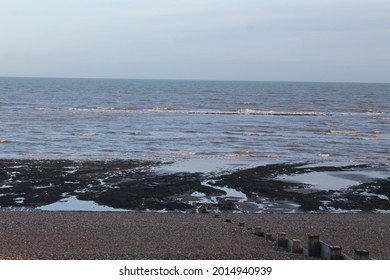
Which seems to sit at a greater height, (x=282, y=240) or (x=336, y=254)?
(x=336, y=254)

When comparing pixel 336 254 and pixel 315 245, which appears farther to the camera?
pixel 315 245

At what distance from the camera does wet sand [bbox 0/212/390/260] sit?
11062mm

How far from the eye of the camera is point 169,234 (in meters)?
14.1

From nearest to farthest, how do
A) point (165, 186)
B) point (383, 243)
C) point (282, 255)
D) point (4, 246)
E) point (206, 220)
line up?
point (282, 255), point (4, 246), point (383, 243), point (206, 220), point (165, 186)

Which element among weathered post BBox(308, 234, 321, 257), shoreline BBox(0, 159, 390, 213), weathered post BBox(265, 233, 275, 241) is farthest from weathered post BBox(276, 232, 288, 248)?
shoreline BBox(0, 159, 390, 213)

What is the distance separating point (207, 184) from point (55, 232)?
10.9m

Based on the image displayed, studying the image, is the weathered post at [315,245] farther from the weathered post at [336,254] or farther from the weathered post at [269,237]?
the weathered post at [269,237]

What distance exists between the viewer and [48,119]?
59.3m

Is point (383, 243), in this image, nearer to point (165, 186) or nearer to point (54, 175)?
point (165, 186)

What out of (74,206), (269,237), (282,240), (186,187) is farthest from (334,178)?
(282,240)

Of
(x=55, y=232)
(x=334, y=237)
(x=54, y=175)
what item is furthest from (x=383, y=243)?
(x=54, y=175)

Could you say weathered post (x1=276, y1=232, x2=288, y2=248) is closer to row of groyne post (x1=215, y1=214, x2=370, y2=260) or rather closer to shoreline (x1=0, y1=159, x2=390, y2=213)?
row of groyne post (x1=215, y1=214, x2=370, y2=260)

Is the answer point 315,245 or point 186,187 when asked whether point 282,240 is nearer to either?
point 315,245

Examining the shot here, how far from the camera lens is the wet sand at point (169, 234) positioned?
11.1 m
